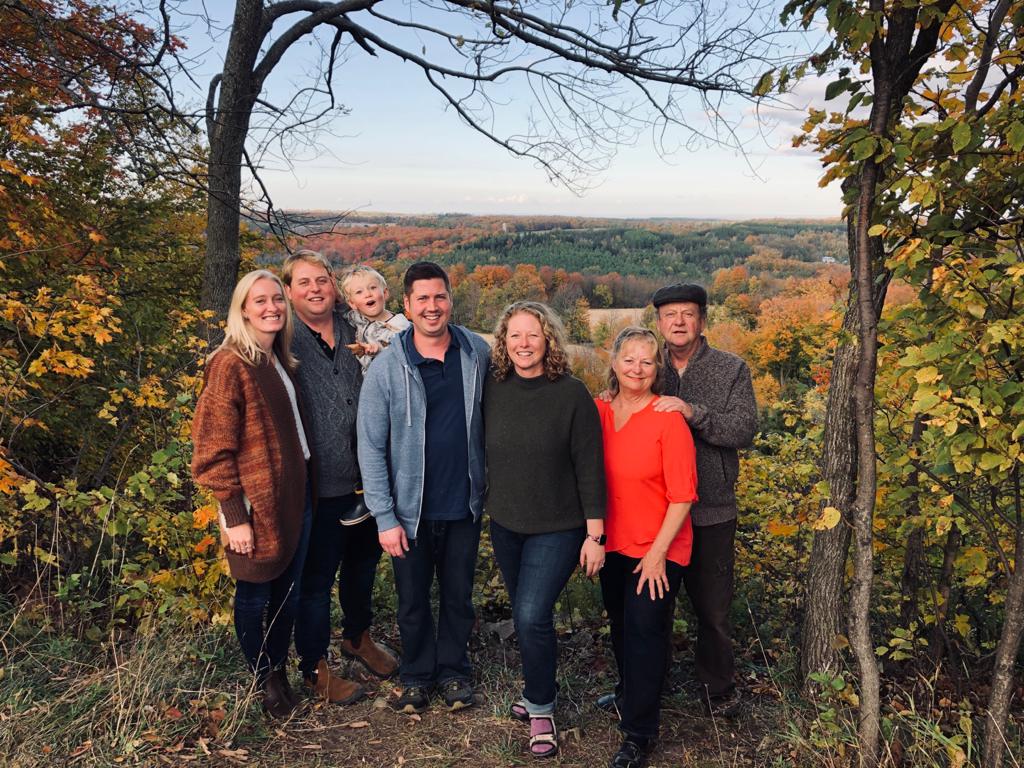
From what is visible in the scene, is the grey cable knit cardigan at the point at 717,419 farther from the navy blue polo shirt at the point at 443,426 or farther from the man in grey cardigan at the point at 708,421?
the navy blue polo shirt at the point at 443,426

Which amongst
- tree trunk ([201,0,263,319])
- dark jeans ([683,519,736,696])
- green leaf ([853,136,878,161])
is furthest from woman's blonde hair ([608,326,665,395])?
tree trunk ([201,0,263,319])

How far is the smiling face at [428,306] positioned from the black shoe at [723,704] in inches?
85.5

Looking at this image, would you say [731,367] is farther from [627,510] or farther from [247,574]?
[247,574]

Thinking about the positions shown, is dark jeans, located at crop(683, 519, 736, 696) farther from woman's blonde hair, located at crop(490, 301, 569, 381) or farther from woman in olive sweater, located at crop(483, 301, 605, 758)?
woman's blonde hair, located at crop(490, 301, 569, 381)

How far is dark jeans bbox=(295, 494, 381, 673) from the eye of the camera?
11.3 ft

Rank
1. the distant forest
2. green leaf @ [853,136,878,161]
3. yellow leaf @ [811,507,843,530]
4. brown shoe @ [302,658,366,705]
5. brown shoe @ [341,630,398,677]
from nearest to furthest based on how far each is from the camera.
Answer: green leaf @ [853,136,878,161] < yellow leaf @ [811,507,843,530] < brown shoe @ [302,658,366,705] < brown shoe @ [341,630,398,677] < the distant forest

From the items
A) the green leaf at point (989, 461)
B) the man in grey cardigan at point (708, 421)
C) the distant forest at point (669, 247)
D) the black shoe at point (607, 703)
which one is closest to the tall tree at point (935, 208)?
the green leaf at point (989, 461)

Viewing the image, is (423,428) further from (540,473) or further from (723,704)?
(723,704)

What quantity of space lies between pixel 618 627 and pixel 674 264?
47723 millimetres

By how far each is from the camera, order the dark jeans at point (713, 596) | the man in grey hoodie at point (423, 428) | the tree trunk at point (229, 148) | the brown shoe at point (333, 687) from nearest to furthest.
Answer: the man in grey hoodie at point (423, 428) < the dark jeans at point (713, 596) < the brown shoe at point (333, 687) < the tree trunk at point (229, 148)

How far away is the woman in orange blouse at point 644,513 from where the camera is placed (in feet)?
9.59

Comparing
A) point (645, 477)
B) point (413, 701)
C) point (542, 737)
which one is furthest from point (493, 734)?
point (645, 477)

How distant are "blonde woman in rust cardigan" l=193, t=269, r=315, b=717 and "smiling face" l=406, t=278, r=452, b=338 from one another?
518 millimetres

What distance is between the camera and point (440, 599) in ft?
11.6
